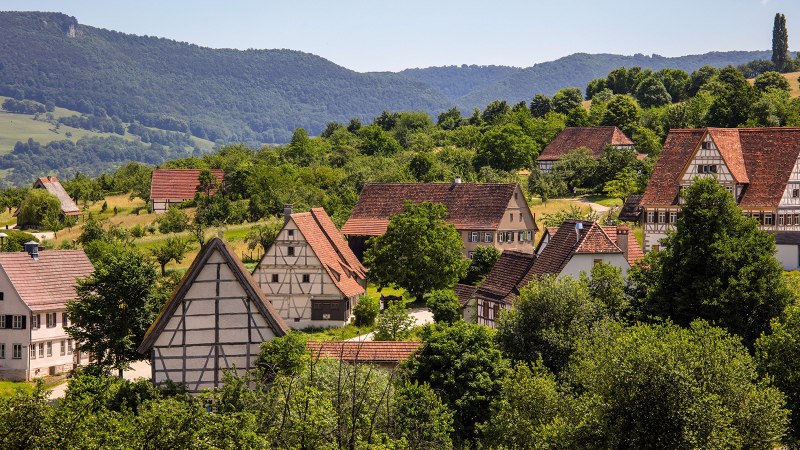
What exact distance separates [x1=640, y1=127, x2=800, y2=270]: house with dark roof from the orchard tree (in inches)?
564

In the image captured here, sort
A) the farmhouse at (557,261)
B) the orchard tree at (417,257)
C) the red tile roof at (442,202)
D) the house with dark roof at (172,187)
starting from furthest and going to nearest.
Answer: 1. the house with dark roof at (172,187)
2. the red tile roof at (442,202)
3. the orchard tree at (417,257)
4. the farmhouse at (557,261)

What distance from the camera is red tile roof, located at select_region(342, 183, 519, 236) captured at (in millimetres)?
87125

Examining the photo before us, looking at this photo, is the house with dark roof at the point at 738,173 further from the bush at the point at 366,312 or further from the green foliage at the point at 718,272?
the green foliage at the point at 718,272

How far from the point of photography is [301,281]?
69.4m

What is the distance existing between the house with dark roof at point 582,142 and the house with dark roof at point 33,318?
69448 mm

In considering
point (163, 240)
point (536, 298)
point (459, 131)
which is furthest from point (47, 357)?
Answer: point (459, 131)

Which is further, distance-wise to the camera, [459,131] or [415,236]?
[459,131]

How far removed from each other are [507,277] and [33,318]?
26.2 metres

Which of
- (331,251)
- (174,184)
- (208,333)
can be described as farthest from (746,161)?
(174,184)

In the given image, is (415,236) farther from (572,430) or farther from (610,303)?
(572,430)

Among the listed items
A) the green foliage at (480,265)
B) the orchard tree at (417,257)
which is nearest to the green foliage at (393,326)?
the orchard tree at (417,257)

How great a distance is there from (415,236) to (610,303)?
2327 cm

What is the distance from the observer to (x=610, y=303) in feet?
170

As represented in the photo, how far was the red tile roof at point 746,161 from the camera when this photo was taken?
77250 millimetres
